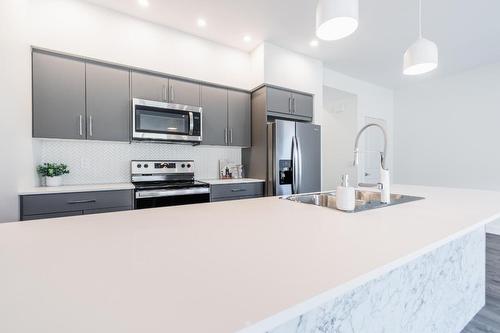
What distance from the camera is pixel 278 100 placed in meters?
3.20

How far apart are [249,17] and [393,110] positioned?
4045mm

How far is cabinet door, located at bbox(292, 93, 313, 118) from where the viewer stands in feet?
11.1

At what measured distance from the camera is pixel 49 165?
2229mm

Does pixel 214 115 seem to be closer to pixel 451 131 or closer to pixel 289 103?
pixel 289 103

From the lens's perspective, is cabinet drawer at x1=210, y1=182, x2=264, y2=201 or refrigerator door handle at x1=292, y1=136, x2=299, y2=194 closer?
cabinet drawer at x1=210, y1=182, x2=264, y2=201

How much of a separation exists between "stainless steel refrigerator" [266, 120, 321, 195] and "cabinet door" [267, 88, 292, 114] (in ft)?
0.77

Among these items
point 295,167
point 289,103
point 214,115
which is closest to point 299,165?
point 295,167

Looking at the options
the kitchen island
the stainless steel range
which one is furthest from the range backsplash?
the kitchen island

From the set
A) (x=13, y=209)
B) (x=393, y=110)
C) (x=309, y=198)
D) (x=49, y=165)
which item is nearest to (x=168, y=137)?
(x=49, y=165)

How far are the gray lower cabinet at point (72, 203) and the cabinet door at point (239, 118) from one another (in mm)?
1495

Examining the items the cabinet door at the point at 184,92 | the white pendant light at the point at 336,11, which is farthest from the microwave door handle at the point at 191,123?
the white pendant light at the point at 336,11

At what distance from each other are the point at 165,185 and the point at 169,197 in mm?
217

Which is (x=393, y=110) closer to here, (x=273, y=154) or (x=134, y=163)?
(x=273, y=154)

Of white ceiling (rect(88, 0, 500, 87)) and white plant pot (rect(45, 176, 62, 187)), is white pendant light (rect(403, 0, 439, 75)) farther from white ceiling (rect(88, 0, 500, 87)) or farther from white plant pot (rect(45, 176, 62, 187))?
white plant pot (rect(45, 176, 62, 187))
